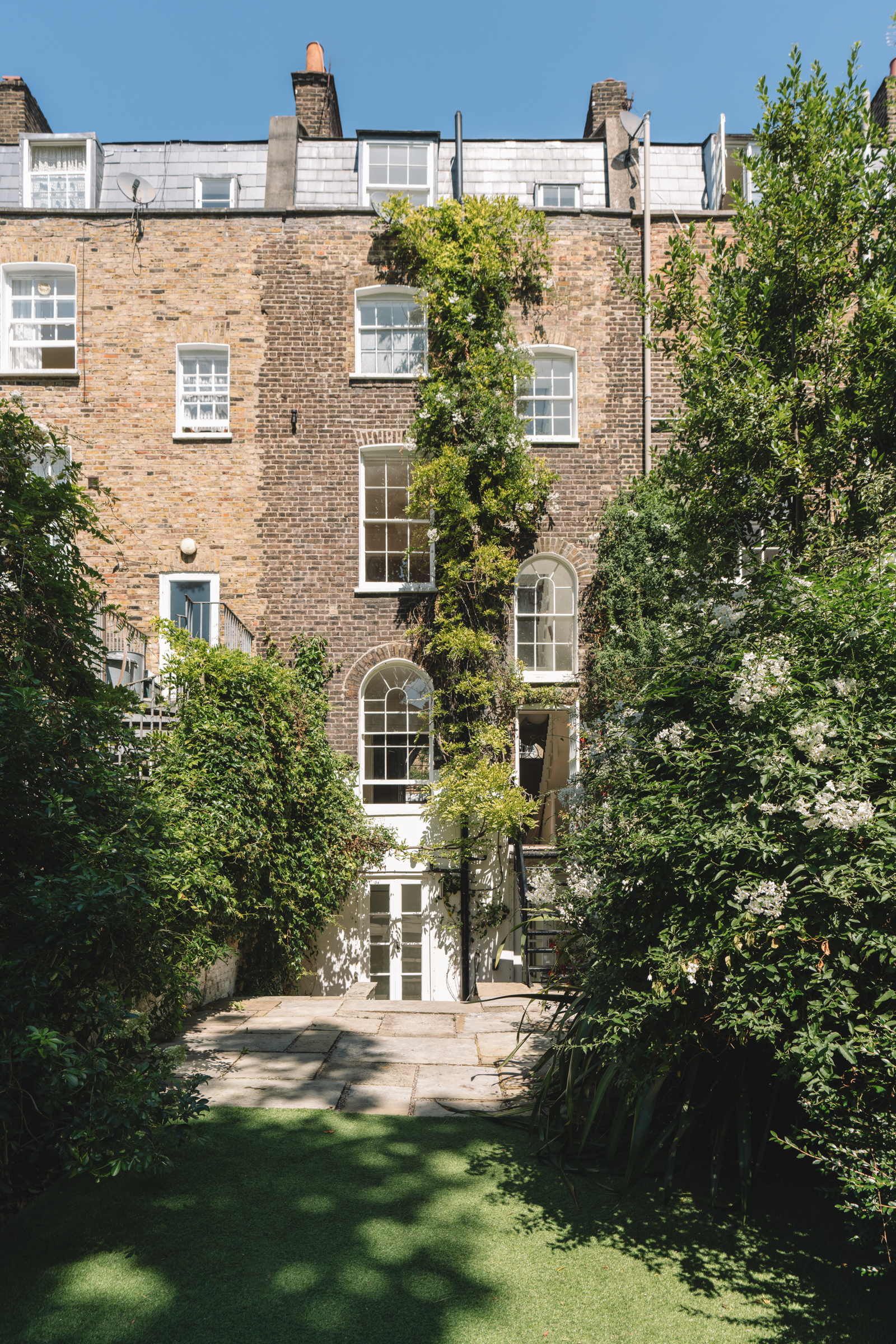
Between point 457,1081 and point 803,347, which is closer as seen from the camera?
point 803,347

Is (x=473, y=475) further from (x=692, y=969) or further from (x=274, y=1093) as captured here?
(x=692, y=969)

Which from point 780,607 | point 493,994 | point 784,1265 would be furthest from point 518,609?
point 784,1265

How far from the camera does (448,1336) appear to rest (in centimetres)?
306

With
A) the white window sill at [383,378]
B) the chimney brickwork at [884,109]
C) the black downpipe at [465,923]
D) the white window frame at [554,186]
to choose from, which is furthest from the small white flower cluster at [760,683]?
the white window frame at [554,186]

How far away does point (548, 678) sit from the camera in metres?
13.0

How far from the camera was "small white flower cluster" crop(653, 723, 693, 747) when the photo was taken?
3.77m

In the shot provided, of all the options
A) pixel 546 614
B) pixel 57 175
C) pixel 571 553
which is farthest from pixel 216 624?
pixel 57 175

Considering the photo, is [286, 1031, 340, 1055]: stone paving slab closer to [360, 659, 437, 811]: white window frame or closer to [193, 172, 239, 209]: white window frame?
[360, 659, 437, 811]: white window frame

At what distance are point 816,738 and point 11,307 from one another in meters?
14.6

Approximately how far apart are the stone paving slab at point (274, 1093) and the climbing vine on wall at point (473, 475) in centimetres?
Answer: 640

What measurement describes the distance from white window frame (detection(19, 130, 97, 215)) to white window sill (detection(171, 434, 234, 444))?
4405mm

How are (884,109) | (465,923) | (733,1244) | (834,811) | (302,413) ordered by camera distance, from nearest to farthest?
(834,811)
(733,1244)
(465,923)
(302,413)
(884,109)

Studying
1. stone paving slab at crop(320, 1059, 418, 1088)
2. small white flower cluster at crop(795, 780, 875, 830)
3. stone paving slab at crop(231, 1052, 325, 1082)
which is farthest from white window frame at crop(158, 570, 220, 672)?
small white flower cluster at crop(795, 780, 875, 830)

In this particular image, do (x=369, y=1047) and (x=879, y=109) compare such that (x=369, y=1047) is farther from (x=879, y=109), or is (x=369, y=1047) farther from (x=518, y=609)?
(x=879, y=109)
